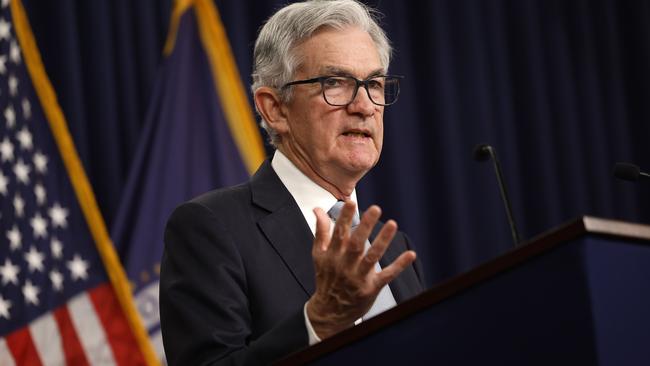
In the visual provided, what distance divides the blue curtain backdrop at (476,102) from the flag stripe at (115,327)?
1.82 ft

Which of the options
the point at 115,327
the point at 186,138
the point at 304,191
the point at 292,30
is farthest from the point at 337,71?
the point at 186,138

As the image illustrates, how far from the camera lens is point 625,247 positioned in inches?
45.7

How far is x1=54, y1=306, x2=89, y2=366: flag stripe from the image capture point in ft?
11.6

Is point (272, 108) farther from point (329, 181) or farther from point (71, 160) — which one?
point (71, 160)

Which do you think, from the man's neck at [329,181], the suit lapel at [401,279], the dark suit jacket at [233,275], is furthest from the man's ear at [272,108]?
the suit lapel at [401,279]

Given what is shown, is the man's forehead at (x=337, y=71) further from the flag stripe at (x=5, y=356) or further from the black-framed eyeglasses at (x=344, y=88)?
the flag stripe at (x=5, y=356)

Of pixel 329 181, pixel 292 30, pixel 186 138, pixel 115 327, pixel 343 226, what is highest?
pixel 292 30

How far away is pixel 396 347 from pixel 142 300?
2674 millimetres

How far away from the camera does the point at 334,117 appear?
2.06 meters

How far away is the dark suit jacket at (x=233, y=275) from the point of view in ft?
5.30

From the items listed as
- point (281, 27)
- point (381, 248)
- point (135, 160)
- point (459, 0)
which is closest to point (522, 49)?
point (459, 0)

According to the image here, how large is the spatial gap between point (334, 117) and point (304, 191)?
18 centimetres

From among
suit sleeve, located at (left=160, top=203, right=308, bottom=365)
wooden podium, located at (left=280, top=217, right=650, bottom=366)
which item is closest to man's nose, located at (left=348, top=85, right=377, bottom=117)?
suit sleeve, located at (left=160, top=203, right=308, bottom=365)

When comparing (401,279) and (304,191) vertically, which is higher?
(304,191)
